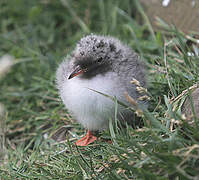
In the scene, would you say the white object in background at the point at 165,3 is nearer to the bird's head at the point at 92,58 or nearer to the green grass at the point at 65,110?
the green grass at the point at 65,110

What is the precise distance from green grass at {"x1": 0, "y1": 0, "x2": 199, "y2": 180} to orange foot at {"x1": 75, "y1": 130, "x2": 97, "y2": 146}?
0.30 feet

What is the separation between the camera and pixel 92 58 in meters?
3.14

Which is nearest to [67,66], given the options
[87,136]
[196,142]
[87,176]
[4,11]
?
[87,136]

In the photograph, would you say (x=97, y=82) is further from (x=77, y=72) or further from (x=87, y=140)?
(x=87, y=140)

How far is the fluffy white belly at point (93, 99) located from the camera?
3008 mm

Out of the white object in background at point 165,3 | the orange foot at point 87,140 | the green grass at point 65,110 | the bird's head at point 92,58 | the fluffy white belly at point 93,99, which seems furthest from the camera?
the white object in background at point 165,3

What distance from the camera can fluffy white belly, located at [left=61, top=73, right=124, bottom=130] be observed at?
9.87ft

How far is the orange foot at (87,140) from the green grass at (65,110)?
0.09 meters

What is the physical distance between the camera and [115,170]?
2537 millimetres

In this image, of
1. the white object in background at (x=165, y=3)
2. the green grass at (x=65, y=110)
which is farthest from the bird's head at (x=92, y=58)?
the white object in background at (x=165, y=3)

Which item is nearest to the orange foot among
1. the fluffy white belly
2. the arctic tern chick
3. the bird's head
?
the arctic tern chick

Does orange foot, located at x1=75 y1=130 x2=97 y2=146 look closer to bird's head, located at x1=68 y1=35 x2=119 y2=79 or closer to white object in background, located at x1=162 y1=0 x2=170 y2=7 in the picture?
bird's head, located at x1=68 y1=35 x2=119 y2=79

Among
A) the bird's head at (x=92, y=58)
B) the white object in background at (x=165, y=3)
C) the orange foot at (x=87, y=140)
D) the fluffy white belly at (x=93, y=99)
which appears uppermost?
the white object in background at (x=165, y=3)

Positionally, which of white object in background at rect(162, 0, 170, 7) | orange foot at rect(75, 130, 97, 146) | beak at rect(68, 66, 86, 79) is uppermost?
white object in background at rect(162, 0, 170, 7)
